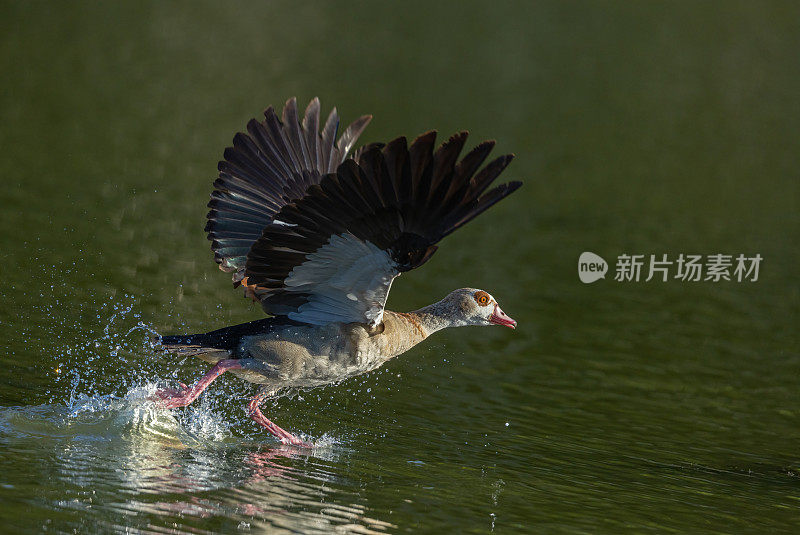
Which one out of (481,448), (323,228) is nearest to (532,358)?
(481,448)

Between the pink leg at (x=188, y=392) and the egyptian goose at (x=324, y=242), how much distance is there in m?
0.01

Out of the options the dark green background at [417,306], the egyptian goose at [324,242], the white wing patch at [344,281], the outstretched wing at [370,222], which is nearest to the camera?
the outstretched wing at [370,222]

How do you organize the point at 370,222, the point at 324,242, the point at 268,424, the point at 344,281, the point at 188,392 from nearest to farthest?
the point at 370,222 < the point at 324,242 < the point at 344,281 < the point at 188,392 < the point at 268,424

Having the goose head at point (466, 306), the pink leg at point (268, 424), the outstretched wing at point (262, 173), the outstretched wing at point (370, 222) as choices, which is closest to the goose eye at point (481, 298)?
the goose head at point (466, 306)

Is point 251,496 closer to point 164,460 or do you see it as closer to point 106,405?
point 164,460

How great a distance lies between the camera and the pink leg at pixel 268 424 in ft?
31.6

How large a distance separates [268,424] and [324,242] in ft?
6.91

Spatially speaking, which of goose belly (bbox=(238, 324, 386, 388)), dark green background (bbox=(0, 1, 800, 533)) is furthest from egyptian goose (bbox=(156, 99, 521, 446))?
dark green background (bbox=(0, 1, 800, 533))

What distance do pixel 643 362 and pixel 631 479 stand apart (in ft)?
17.1

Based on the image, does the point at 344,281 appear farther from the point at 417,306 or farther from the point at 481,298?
the point at 417,306

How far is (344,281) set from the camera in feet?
29.7

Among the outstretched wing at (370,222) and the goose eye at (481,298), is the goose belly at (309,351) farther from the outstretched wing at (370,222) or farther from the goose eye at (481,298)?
the goose eye at (481,298)

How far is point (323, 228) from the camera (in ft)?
27.4

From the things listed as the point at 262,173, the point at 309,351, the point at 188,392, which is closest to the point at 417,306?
the point at 262,173
